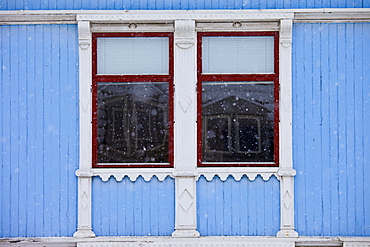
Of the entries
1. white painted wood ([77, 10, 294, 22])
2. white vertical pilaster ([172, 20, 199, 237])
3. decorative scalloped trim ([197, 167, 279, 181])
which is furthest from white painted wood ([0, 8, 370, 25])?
decorative scalloped trim ([197, 167, 279, 181])

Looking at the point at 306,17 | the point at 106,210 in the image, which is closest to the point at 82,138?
the point at 106,210

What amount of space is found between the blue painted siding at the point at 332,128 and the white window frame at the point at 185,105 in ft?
0.56

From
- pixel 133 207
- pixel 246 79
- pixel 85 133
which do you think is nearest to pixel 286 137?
pixel 246 79

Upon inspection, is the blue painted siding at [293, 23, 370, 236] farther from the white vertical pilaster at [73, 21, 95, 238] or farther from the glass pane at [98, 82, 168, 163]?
the white vertical pilaster at [73, 21, 95, 238]

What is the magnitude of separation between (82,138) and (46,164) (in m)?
0.63

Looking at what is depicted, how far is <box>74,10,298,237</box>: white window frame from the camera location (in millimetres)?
6176

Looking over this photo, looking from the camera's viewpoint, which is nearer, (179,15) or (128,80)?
(179,15)

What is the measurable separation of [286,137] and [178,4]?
2.38 m

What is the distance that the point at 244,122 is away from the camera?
20.6 feet

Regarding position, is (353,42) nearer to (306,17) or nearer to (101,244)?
(306,17)

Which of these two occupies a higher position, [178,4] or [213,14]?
[178,4]

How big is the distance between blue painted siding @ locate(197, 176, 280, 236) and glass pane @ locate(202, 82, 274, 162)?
37cm

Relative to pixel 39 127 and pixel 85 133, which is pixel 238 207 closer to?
pixel 85 133

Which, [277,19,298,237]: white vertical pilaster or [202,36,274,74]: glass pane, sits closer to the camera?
[277,19,298,237]: white vertical pilaster
